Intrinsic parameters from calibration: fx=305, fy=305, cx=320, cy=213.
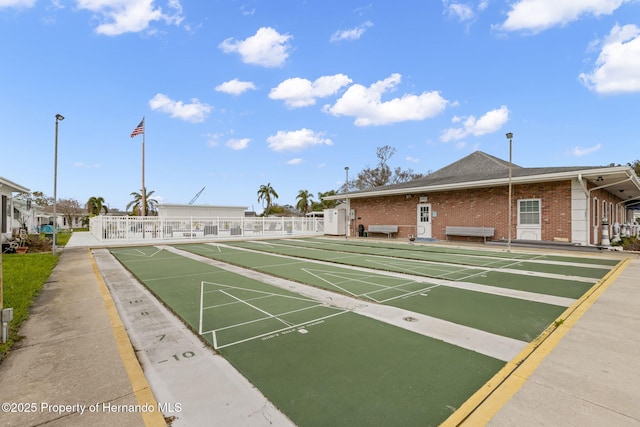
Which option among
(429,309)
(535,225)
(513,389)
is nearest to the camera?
(513,389)

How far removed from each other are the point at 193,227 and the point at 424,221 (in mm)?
17757

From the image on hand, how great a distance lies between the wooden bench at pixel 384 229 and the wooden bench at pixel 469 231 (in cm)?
392

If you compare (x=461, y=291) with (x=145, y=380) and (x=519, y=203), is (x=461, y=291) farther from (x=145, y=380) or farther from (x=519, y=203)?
(x=519, y=203)

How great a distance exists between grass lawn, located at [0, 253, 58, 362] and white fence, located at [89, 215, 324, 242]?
420 inches

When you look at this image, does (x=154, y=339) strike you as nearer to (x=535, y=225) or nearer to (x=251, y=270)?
(x=251, y=270)

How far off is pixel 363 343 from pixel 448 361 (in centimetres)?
97

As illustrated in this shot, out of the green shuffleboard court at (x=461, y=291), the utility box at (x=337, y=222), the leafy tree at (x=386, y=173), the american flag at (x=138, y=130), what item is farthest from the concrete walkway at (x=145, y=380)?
the leafy tree at (x=386, y=173)

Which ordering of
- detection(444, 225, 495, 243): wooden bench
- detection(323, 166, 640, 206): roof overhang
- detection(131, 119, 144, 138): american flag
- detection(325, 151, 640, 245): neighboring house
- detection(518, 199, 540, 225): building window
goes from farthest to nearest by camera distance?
detection(131, 119, 144, 138): american flag < detection(444, 225, 495, 243): wooden bench < detection(518, 199, 540, 225): building window < detection(325, 151, 640, 245): neighboring house < detection(323, 166, 640, 206): roof overhang

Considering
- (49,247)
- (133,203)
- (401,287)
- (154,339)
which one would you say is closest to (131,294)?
(154,339)

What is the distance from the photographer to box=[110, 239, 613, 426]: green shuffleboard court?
260cm

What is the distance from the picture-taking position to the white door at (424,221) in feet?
65.8

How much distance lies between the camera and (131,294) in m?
6.39

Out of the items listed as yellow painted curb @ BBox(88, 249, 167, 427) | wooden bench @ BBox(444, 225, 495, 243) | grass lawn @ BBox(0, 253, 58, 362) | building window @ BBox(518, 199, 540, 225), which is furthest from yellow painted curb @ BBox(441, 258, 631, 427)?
wooden bench @ BBox(444, 225, 495, 243)

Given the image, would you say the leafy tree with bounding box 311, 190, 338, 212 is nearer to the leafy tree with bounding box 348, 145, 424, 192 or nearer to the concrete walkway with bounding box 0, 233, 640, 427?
the leafy tree with bounding box 348, 145, 424, 192
